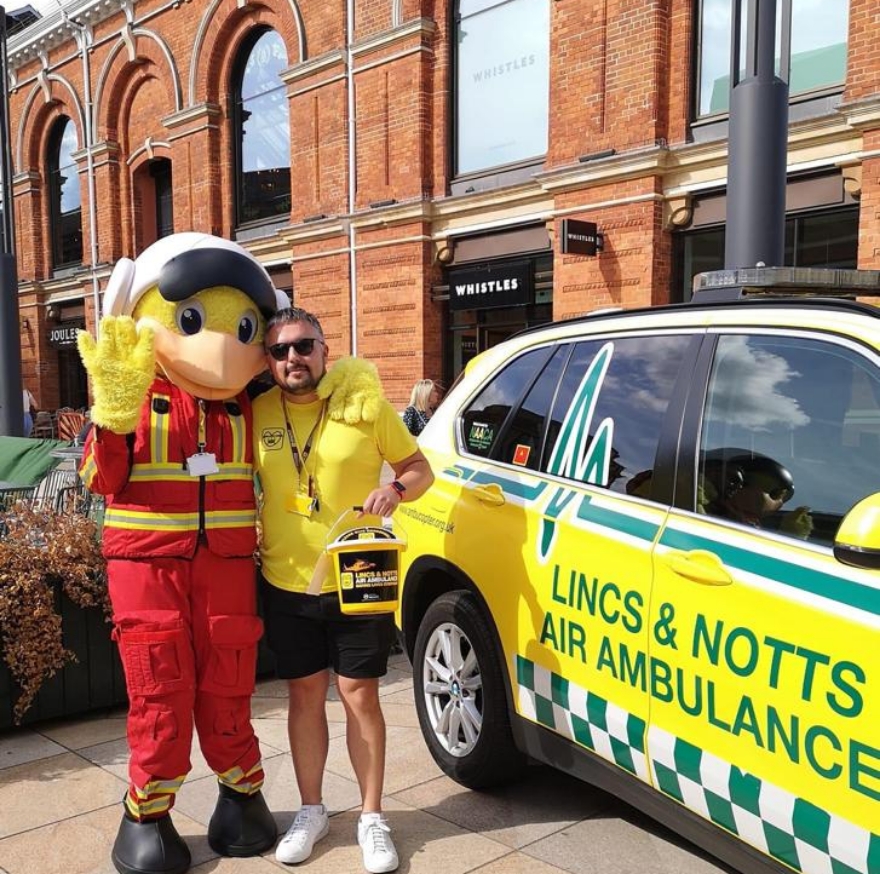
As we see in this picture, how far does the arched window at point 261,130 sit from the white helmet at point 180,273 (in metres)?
14.2

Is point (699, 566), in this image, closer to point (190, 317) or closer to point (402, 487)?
point (402, 487)

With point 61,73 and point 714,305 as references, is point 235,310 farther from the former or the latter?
point 61,73

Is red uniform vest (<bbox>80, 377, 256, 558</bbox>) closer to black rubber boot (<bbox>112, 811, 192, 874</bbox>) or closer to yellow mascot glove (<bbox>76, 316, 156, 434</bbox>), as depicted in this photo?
yellow mascot glove (<bbox>76, 316, 156, 434</bbox>)

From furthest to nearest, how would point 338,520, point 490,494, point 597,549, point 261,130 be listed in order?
point 261,130
point 490,494
point 338,520
point 597,549

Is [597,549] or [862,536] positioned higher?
[862,536]

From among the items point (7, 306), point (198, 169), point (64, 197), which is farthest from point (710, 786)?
point (64, 197)

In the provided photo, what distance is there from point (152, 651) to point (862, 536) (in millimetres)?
2103

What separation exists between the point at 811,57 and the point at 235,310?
8.99m

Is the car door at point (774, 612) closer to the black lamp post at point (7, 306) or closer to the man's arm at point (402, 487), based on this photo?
the man's arm at point (402, 487)

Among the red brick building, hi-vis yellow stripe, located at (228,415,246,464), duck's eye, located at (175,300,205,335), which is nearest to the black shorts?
hi-vis yellow stripe, located at (228,415,246,464)

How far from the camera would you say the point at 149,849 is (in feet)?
9.53

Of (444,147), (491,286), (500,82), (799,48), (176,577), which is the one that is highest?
(500,82)

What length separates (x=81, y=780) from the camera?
3664 millimetres

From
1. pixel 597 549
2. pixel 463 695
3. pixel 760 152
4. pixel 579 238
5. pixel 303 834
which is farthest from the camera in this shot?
pixel 579 238
